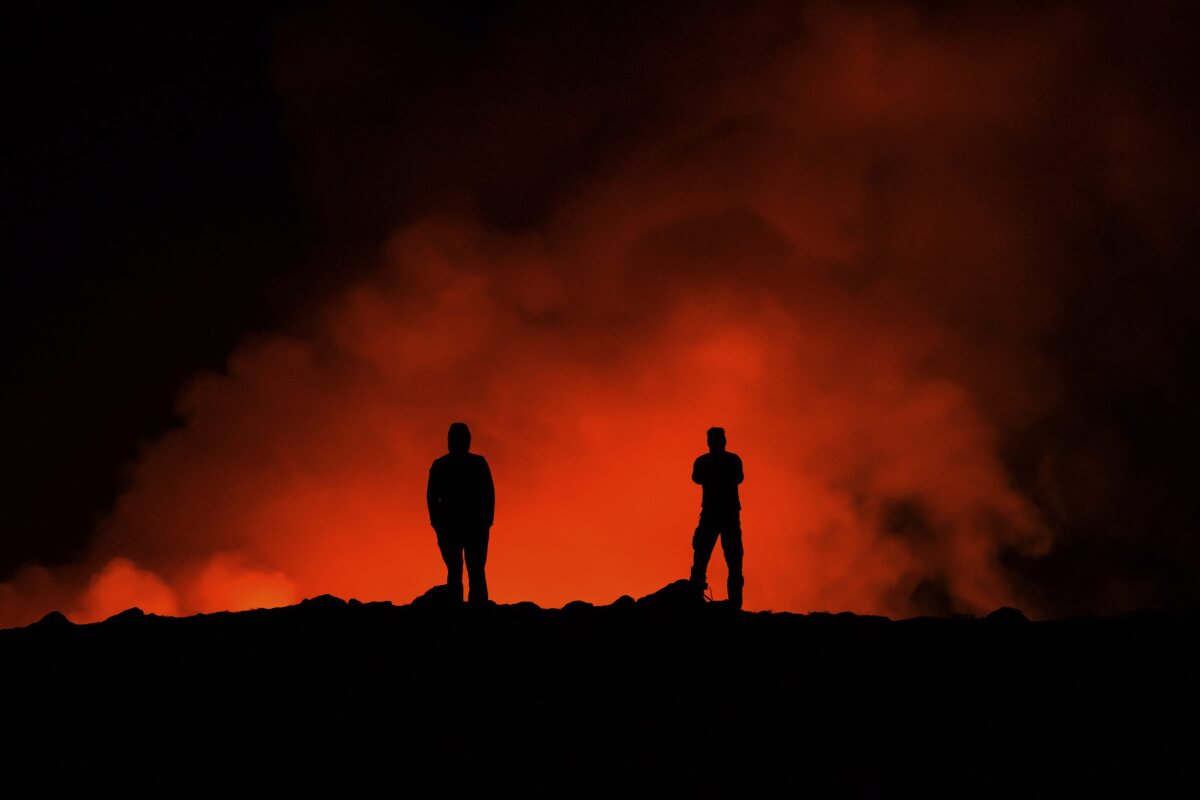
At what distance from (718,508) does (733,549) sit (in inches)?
23.6

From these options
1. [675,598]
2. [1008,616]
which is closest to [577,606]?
[675,598]

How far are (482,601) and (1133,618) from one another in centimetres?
685

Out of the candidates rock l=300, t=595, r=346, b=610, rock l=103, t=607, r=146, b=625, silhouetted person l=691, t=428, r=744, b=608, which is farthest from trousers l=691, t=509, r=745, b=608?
rock l=103, t=607, r=146, b=625

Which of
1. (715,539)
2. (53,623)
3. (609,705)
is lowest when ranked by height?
(609,705)

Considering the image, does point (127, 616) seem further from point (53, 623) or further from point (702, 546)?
point (702, 546)

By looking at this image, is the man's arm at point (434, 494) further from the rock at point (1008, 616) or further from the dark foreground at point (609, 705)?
the rock at point (1008, 616)

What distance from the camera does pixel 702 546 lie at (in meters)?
13.0

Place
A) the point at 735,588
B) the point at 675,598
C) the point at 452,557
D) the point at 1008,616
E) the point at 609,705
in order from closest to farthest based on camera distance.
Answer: the point at 609,705, the point at 1008,616, the point at 675,598, the point at 452,557, the point at 735,588

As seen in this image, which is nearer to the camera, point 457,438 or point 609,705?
point 609,705

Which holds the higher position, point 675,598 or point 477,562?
point 477,562

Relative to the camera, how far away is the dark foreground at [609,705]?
7.83m

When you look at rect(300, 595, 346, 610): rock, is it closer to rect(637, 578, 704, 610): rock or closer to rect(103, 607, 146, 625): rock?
rect(103, 607, 146, 625): rock

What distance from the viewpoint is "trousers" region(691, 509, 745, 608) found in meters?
12.9

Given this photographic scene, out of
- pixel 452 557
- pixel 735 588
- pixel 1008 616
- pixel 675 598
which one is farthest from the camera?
pixel 735 588
